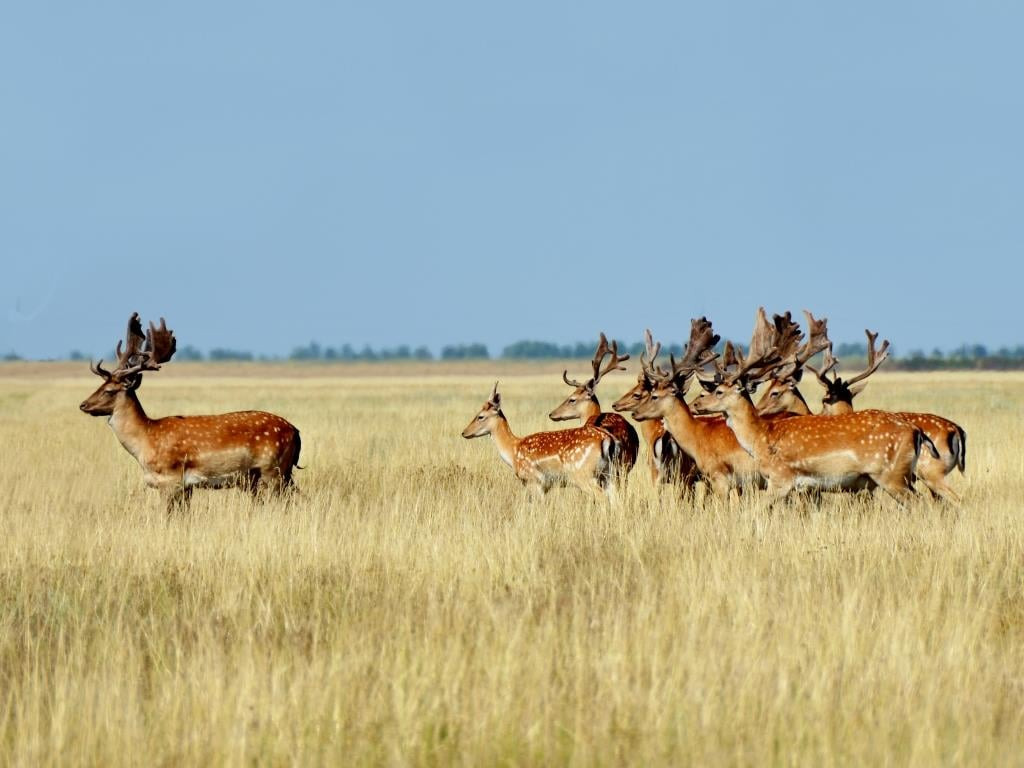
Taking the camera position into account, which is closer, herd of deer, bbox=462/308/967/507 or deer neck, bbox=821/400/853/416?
herd of deer, bbox=462/308/967/507

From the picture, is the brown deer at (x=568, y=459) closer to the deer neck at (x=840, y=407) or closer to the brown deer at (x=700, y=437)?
the brown deer at (x=700, y=437)

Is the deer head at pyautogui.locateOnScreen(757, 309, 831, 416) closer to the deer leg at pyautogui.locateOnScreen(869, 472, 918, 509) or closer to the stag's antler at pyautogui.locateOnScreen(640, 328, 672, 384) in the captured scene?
the stag's antler at pyautogui.locateOnScreen(640, 328, 672, 384)

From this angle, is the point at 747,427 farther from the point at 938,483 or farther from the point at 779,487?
the point at 938,483

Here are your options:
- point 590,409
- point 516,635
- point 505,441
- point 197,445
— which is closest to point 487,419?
point 505,441

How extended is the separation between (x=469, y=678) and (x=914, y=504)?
18.7 ft

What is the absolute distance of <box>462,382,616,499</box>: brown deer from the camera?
34.6ft

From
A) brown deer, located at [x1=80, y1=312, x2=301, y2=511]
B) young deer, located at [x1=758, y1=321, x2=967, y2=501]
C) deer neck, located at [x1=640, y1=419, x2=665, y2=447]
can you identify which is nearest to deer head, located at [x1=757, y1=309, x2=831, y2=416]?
young deer, located at [x1=758, y1=321, x2=967, y2=501]

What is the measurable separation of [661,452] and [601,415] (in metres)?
0.64

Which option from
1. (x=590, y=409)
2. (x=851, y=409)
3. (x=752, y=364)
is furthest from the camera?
(x=590, y=409)

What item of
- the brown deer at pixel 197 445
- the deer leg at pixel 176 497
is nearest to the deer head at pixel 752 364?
the brown deer at pixel 197 445

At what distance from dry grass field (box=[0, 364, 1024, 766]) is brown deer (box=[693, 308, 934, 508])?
35 cm

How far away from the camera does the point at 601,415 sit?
463 inches

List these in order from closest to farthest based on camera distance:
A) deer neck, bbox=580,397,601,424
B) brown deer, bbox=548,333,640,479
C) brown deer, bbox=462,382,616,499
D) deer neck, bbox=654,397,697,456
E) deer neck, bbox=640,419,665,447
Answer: brown deer, bbox=462,382,616,499, deer neck, bbox=654,397,697,456, brown deer, bbox=548,333,640,479, deer neck, bbox=640,419,665,447, deer neck, bbox=580,397,601,424

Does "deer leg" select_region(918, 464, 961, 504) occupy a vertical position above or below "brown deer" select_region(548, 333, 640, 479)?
below
